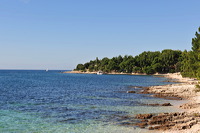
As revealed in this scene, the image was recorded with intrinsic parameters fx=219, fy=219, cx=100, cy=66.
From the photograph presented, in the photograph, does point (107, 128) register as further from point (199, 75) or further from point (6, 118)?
point (199, 75)

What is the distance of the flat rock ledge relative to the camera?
20.5m

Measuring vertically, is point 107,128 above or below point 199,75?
below

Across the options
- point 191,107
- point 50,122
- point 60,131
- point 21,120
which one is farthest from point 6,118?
point 191,107

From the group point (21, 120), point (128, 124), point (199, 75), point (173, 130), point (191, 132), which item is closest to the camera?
point (191, 132)

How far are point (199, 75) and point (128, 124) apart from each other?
16.3 meters

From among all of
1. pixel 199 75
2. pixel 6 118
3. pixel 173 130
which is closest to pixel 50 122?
pixel 6 118

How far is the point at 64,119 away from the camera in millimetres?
25516

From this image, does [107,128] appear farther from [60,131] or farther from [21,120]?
[21,120]

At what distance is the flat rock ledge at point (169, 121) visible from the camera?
2052 centimetres

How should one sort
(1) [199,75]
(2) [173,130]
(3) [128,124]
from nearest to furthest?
(2) [173,130] < (3) [128,124] < (1) [199,75]

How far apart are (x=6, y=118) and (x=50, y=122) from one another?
18.8ft

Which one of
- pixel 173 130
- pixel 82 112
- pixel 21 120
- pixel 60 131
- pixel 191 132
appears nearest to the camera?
pixel 191 132

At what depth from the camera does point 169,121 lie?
22.7 metres

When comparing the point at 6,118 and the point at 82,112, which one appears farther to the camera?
the point at 82,112
